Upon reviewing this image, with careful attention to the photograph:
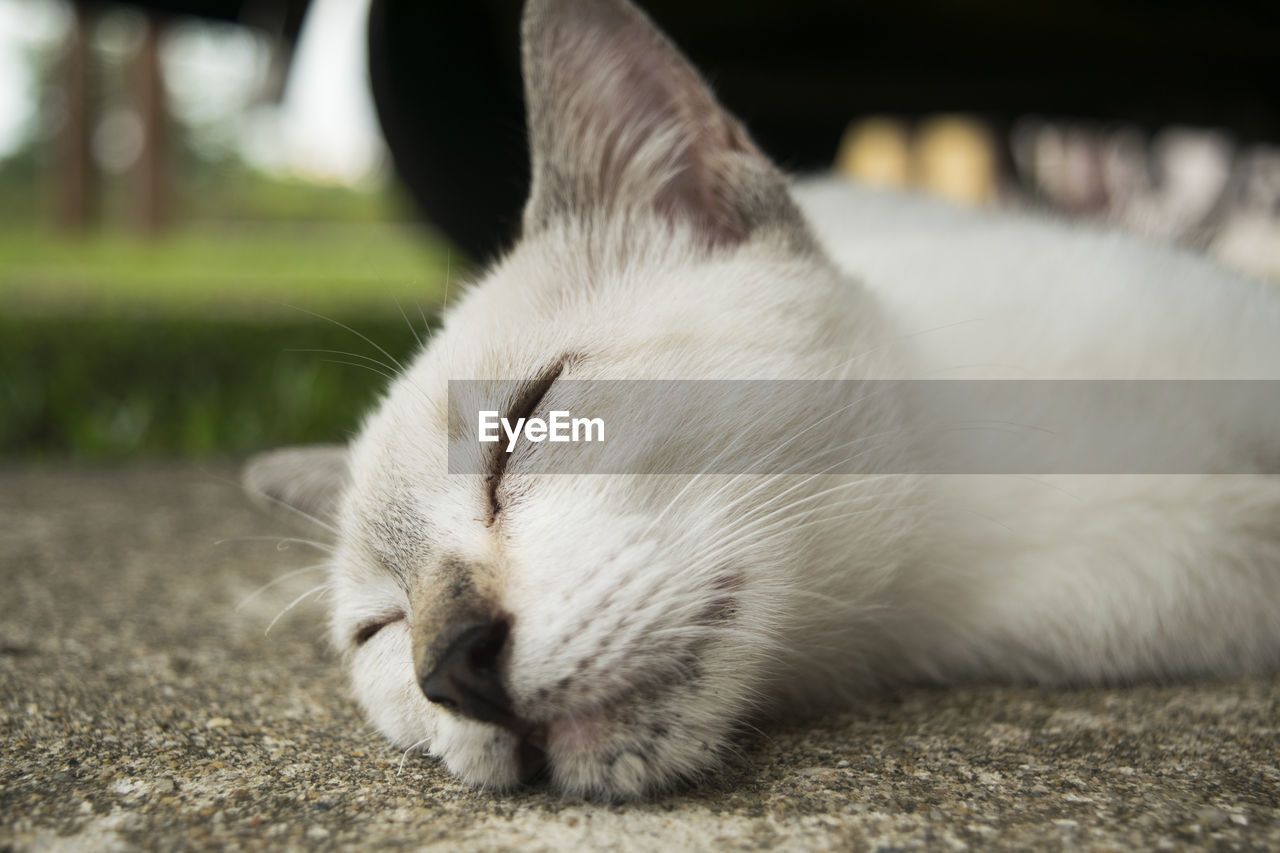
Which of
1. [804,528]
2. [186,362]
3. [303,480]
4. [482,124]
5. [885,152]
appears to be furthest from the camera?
[885,152]

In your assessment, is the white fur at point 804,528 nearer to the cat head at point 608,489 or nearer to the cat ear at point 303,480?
the cat head at point 608,489

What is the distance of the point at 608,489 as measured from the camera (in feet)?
4.04

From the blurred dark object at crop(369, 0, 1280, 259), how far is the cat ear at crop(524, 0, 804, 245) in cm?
121

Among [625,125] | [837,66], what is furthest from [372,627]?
[837,66]

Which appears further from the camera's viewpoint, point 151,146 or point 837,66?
point 151,146

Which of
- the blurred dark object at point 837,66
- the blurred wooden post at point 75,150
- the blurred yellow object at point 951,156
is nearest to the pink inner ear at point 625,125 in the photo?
the blurred dark object at point 837,66

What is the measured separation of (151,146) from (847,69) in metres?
13.0

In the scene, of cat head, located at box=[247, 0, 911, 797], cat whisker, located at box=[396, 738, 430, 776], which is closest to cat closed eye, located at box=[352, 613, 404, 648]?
cat head, located at box=[247, 0, 911, 797]

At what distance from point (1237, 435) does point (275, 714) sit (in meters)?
1.69

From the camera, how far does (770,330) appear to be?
1472 millimetres

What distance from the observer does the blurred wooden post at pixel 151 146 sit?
42.7ft

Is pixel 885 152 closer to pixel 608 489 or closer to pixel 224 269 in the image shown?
pixel 224 269

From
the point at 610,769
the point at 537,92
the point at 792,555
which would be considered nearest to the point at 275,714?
the point at 610,769

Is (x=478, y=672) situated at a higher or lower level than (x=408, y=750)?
higher
